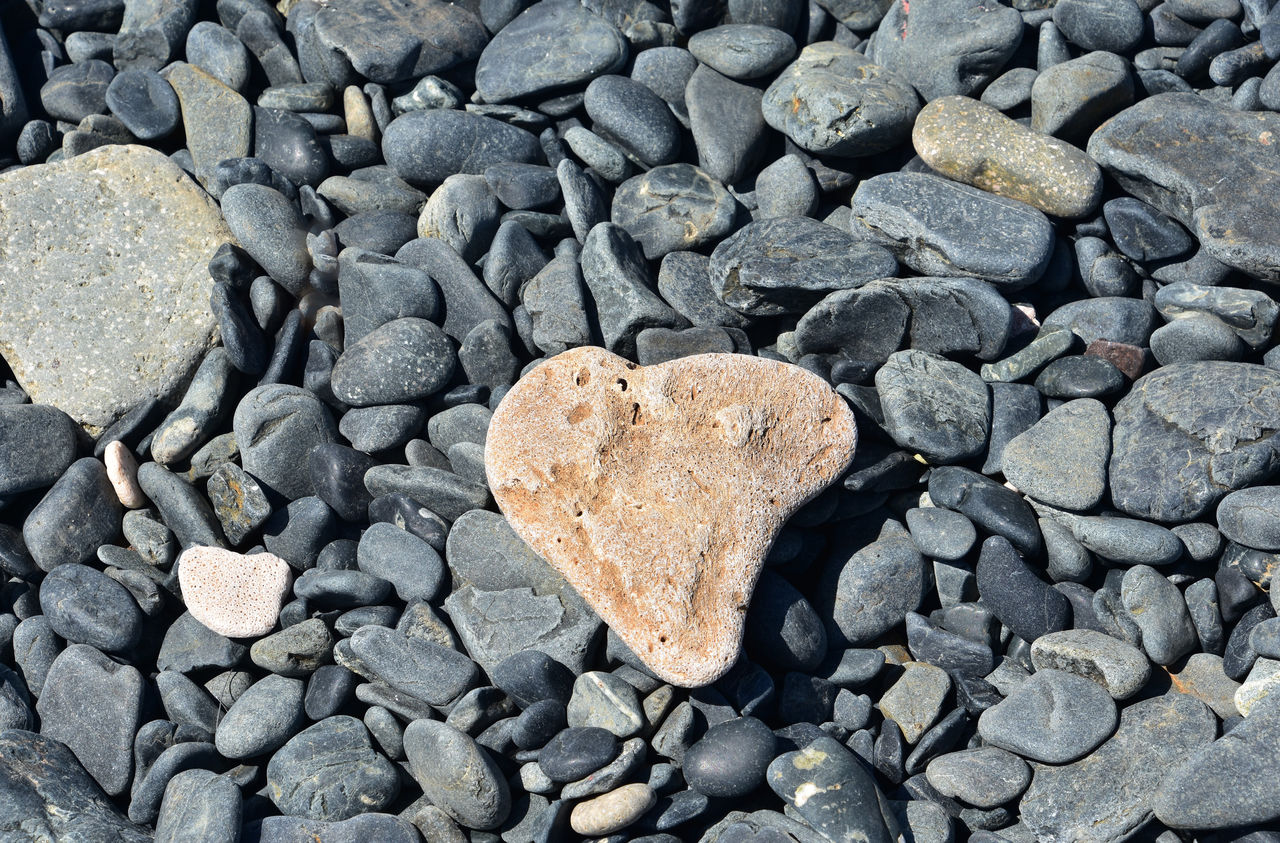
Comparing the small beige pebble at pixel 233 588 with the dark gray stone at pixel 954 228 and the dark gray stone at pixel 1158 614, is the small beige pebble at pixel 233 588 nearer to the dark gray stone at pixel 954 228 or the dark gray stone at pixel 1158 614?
the dark gray stone at pixel 954 228

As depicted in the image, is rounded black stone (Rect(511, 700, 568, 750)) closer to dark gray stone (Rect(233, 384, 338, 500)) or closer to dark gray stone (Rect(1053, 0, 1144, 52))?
dark gray stone (Rect(233, 384, 338, 500))

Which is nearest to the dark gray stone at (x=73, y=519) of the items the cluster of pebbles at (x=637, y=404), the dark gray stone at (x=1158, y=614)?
the cluster of pebbles at (x=637, y=404)

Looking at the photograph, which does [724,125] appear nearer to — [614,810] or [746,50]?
[746,50]

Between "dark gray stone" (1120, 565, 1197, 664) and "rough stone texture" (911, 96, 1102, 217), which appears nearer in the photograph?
"dark gray stone" (1120, 565, 1197, 664)

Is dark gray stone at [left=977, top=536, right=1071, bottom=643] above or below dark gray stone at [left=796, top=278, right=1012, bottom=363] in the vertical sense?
below

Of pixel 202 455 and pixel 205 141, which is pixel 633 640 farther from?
pixel 205 141

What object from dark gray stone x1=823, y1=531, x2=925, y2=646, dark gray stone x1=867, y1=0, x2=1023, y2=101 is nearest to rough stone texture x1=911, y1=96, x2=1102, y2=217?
dark gray stone x1=867, y1=0, x2=1023, y2=101

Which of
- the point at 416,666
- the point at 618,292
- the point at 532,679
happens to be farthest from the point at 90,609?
the point at 618,292

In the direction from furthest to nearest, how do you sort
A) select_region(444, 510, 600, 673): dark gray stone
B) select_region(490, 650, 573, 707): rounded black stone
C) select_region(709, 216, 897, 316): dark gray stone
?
select_region(709, 216, 897, 316): dark gray stone
select_region(444, 510, 600, 673): dark gray stone
select_region(490, 650, 573, 707): rounded black stone
